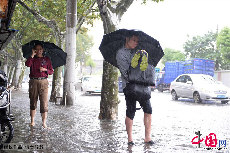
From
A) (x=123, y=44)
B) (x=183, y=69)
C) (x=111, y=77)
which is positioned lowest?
(x=111, y=77)

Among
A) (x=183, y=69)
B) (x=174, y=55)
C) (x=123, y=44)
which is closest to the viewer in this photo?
(x=123, y=44)

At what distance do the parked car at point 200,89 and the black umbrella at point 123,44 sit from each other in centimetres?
1159

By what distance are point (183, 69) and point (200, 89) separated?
1331cm

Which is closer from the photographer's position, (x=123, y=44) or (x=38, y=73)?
(x=123, y=44)

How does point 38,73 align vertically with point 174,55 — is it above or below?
below

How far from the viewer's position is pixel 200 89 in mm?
16438

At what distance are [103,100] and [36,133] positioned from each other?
286 centimetres

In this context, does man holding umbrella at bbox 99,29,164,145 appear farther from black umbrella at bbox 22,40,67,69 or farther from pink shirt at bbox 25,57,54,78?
black umbrella at bbox 22,40,67,69

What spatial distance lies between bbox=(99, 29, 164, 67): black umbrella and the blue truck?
23.3 metres

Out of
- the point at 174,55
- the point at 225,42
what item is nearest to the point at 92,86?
the point at 225,42

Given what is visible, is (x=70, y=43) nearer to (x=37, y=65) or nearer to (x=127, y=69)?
(x=37, y=65)

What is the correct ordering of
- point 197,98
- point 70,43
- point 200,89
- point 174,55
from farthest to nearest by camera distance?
point 174,55
point 197,98
point 200,89
point 70,43

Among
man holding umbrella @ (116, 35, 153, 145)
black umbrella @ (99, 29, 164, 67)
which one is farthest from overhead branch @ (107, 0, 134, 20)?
man holding umbrella @ (116, 35, 153, 145)

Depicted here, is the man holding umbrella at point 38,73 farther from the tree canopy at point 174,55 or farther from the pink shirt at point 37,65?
the tree canopy at point 174,55
